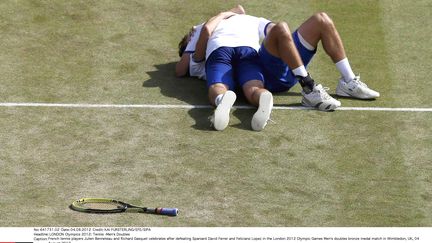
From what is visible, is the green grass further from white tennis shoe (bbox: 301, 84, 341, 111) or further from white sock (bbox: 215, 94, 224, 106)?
white sock (bbox: 215, 94, 224, 106)

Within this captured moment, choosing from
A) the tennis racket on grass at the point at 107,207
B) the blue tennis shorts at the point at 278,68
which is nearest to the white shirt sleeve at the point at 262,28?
the blue tennis shorts at the point at 278,68

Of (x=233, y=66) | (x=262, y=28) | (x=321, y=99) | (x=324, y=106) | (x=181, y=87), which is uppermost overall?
(x=262, y=28)

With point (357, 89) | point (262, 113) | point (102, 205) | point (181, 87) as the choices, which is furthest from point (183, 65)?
point (102, 205)

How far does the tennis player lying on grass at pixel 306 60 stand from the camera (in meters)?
14.1

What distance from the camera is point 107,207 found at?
11.7 m

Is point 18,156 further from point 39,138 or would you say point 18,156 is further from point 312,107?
point 312,107

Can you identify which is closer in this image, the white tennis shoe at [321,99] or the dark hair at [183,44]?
the white tennis shoe at [321,99]

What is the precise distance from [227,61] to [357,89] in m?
1.68

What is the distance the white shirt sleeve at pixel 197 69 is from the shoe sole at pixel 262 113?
1.64 m

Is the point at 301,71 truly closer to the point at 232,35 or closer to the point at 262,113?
the point at 262,113

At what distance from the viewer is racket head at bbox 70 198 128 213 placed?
11.6 m

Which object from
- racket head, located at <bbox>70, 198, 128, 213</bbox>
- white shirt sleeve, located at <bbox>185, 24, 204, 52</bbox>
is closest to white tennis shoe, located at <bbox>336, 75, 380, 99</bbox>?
white shirt sleeve, located at <bbox>185, 24, 204, 52</bbox>

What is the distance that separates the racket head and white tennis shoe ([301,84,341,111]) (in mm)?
3381

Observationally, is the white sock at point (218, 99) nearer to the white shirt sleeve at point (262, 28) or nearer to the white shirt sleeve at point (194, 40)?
the white shirt sleeve at point (194, 40)
